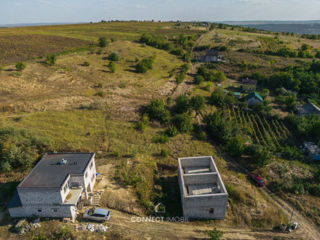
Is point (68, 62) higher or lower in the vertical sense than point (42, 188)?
higher

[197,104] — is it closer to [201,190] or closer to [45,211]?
[201,190]

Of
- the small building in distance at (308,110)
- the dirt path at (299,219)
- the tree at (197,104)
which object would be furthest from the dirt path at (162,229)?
the small building in distance at (308,110)

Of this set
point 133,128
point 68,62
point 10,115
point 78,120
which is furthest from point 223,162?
point 68,62

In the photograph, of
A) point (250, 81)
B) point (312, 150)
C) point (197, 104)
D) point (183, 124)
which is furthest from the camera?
point (250, 81)

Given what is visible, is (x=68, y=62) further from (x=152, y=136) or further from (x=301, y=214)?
(x=301, y=214)

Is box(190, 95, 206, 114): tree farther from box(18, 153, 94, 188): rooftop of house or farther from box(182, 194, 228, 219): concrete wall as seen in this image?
box(18, 153, 94, 188): rooftop of house

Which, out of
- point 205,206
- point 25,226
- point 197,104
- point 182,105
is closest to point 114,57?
point 182,105
